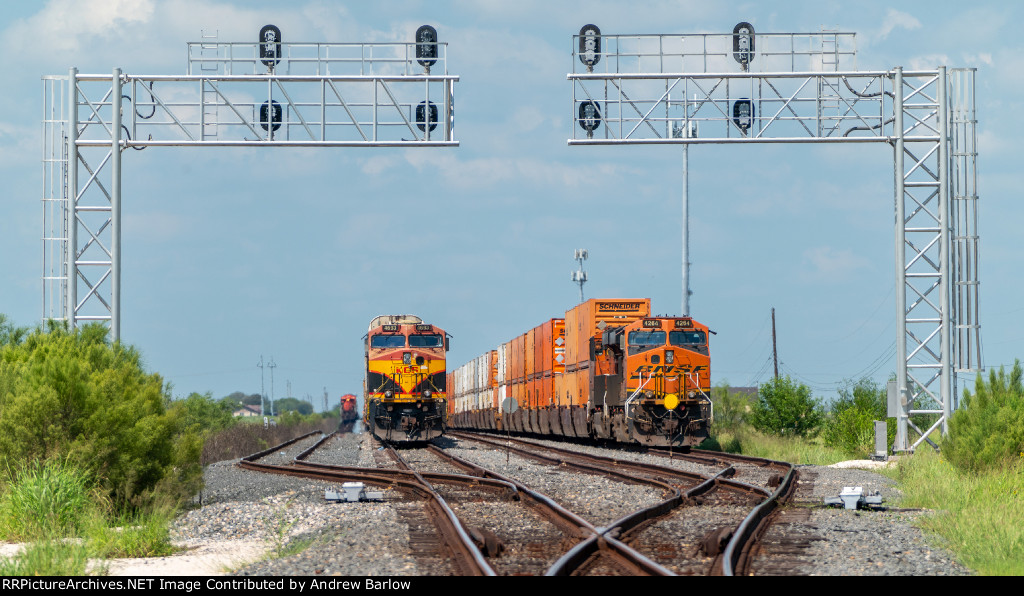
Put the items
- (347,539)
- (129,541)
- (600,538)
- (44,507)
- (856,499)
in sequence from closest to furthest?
(600,538)
(129,541)
(347,539)
(44,507)
(856,499)

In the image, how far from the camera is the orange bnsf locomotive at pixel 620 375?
26938 mm

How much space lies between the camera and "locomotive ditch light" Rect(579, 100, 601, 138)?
23.0 meters

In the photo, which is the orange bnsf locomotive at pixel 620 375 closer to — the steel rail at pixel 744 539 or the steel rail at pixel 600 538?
the steel rail at pixel 600 538

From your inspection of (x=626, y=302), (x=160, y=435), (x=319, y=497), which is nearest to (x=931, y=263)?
(x=626, y=302)

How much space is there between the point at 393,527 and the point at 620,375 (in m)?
16.6

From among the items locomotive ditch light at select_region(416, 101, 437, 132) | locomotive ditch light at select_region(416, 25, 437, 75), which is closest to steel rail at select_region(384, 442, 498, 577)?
locomotive ditch light at select_region(416, 101, 437, 132)

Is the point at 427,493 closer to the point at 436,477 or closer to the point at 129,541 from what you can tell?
the point at 436,477

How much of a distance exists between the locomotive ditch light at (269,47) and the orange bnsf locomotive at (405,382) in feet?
32.3

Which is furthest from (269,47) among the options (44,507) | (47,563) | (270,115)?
(47,563)

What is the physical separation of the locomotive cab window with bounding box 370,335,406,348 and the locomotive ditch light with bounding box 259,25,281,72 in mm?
9950

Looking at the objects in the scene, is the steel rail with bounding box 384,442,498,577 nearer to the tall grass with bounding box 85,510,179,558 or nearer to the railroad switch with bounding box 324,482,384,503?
the railroad switch with bounding box 324,482,384,503

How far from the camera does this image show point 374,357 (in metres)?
30.8

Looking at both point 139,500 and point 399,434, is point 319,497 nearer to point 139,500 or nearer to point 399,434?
point 139,500

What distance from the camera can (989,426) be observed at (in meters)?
17.9
